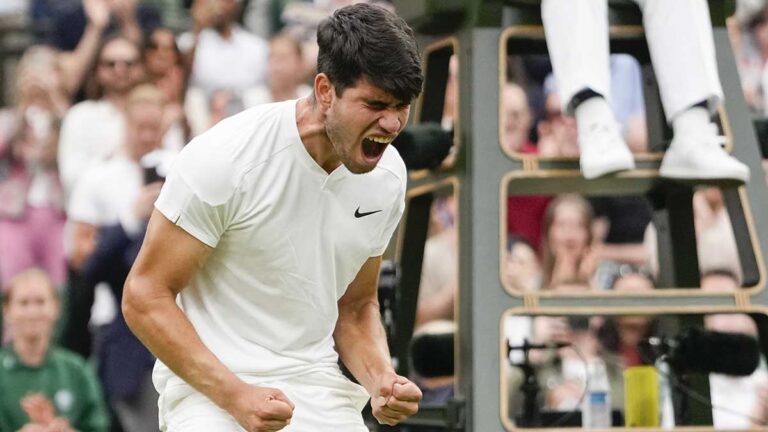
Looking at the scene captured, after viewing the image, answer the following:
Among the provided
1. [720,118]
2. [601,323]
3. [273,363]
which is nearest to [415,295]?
[720,118]


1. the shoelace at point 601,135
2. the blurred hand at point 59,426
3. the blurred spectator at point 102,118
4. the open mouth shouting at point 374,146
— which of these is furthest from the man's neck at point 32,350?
the open mouth shouting at point 374,146

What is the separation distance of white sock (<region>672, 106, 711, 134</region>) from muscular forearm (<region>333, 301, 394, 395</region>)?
59.6 inches

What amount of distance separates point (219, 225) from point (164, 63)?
15.9 feet

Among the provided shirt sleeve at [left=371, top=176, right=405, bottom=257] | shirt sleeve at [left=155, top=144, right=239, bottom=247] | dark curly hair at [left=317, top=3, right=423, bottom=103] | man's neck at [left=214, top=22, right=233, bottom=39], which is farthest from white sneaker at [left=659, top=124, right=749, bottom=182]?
man's neck at [left=214, top=22, right=233, bottom=39]

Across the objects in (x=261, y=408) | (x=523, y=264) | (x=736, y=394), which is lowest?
(x=261, y=408)

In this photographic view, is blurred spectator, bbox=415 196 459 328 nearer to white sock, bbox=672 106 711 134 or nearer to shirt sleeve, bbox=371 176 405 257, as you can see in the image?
white sock, bbox=672 106 711 134

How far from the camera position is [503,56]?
16.6 feet

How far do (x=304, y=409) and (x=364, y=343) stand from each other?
0.30 meters

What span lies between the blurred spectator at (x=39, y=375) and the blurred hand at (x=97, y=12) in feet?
6.43

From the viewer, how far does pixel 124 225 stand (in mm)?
6777

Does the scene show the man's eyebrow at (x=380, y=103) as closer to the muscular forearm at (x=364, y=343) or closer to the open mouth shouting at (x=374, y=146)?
the open mouth shouting at (x=374, y=146)

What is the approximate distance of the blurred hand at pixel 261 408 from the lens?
125 inches

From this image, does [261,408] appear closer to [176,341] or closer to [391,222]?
[176,341]

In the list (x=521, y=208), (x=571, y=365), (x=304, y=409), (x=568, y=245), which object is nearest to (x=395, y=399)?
(x=304, y=409)
